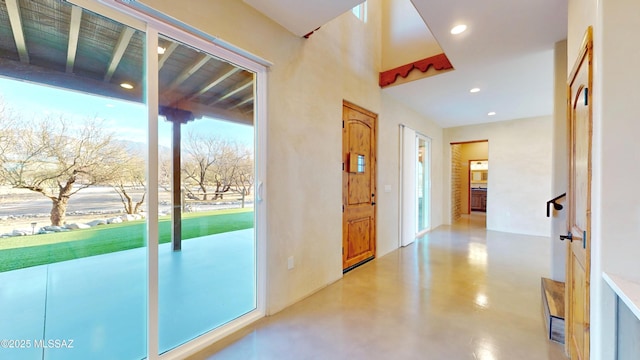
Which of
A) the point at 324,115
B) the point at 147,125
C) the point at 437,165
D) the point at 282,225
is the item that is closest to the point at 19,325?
the point at 147,125

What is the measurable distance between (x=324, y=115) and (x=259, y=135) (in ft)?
3.20

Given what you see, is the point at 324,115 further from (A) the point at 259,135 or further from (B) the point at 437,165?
(B) the point at 437,165

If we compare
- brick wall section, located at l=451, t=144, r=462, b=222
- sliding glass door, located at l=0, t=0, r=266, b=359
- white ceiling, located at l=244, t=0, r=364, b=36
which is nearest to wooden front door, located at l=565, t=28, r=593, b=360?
white ceiling, located at l=244, t=0, r=364, b=36

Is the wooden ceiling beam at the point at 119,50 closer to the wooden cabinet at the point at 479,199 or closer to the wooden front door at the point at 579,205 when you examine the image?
the wooden front door at the point at 579,205

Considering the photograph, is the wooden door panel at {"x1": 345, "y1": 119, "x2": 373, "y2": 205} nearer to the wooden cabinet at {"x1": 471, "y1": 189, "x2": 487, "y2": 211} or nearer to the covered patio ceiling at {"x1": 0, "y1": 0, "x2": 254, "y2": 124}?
the covered patio ceiling at {"x1": 0, "y1": 0, "x2": 254, "y2": 124}

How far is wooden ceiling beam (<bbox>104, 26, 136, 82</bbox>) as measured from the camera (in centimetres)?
164

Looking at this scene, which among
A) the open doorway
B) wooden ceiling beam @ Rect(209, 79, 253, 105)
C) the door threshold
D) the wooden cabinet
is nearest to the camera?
wooden ceiling beam @ Rect(209, 79, 253, 105)

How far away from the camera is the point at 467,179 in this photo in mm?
8961

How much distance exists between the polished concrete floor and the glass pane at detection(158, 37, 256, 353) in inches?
14.3

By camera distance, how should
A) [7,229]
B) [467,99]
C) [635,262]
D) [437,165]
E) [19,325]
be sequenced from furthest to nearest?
1. [437,165]
2. [467,99]
3. [19,325]
4. [7,229]
5. [635,262]

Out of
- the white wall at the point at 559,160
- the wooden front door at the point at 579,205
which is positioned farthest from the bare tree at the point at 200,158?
the white wall at the point at 559,160

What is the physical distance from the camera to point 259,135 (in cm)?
235

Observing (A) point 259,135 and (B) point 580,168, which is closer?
(B) point 580,168

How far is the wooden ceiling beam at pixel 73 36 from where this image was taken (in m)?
1.49
